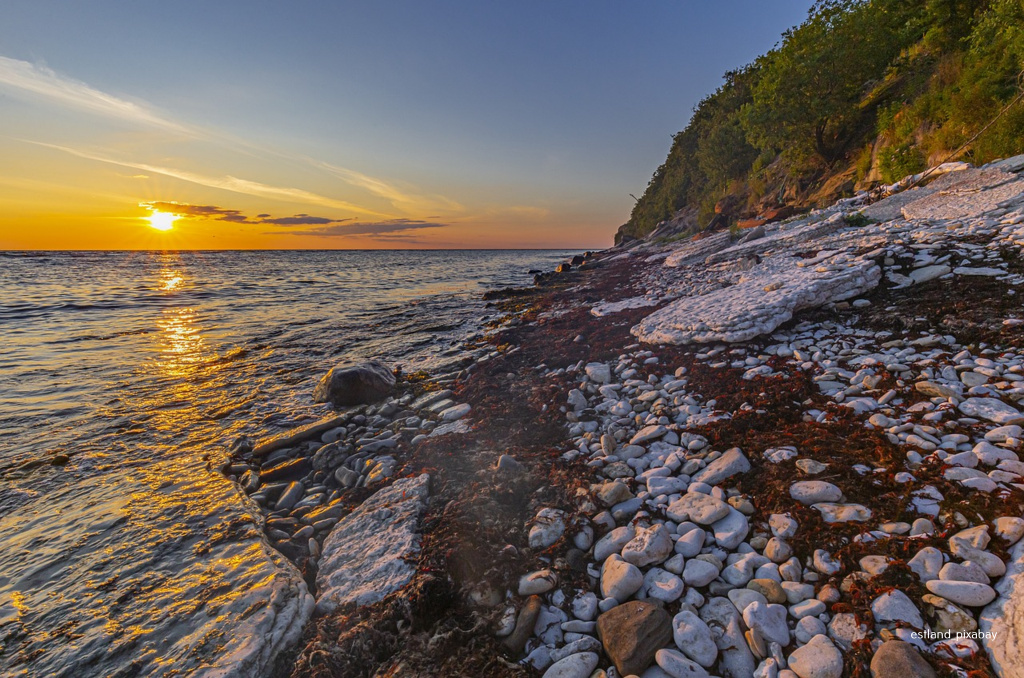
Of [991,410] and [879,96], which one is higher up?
[879,96]

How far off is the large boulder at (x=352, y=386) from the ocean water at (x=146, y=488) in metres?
0.32

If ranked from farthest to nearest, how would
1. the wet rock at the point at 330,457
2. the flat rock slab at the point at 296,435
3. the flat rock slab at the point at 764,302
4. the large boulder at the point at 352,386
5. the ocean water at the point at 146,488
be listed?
the large boulder at the point at 352,386 < the flat rock slab at the point at 764,302 < the flat rock slab at the point at 296,435 < the wet rock at the point at 330,457 < the ocean water at the point at 146,488

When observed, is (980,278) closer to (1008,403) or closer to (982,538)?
(1008,403)

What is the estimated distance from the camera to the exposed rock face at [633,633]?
2219 mm

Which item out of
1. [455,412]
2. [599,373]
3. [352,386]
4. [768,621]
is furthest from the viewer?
[352,386]

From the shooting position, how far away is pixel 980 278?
530 cm

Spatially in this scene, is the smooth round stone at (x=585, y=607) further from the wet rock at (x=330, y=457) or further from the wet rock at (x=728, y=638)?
the wet rock at (x=330, y=457)

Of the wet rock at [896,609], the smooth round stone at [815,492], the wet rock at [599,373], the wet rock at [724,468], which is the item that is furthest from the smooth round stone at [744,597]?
the wet rock at [599,373]

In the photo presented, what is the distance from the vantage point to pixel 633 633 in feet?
7.58

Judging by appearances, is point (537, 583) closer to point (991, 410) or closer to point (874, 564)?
point (874, 564)

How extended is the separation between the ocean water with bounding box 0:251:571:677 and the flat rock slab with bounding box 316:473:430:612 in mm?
310

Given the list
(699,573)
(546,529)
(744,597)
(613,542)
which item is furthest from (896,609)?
(546,529)

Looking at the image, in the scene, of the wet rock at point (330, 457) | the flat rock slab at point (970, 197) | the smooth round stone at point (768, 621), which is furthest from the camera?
the flat rock slab at point (970, 197)

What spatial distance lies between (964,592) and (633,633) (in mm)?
1675
